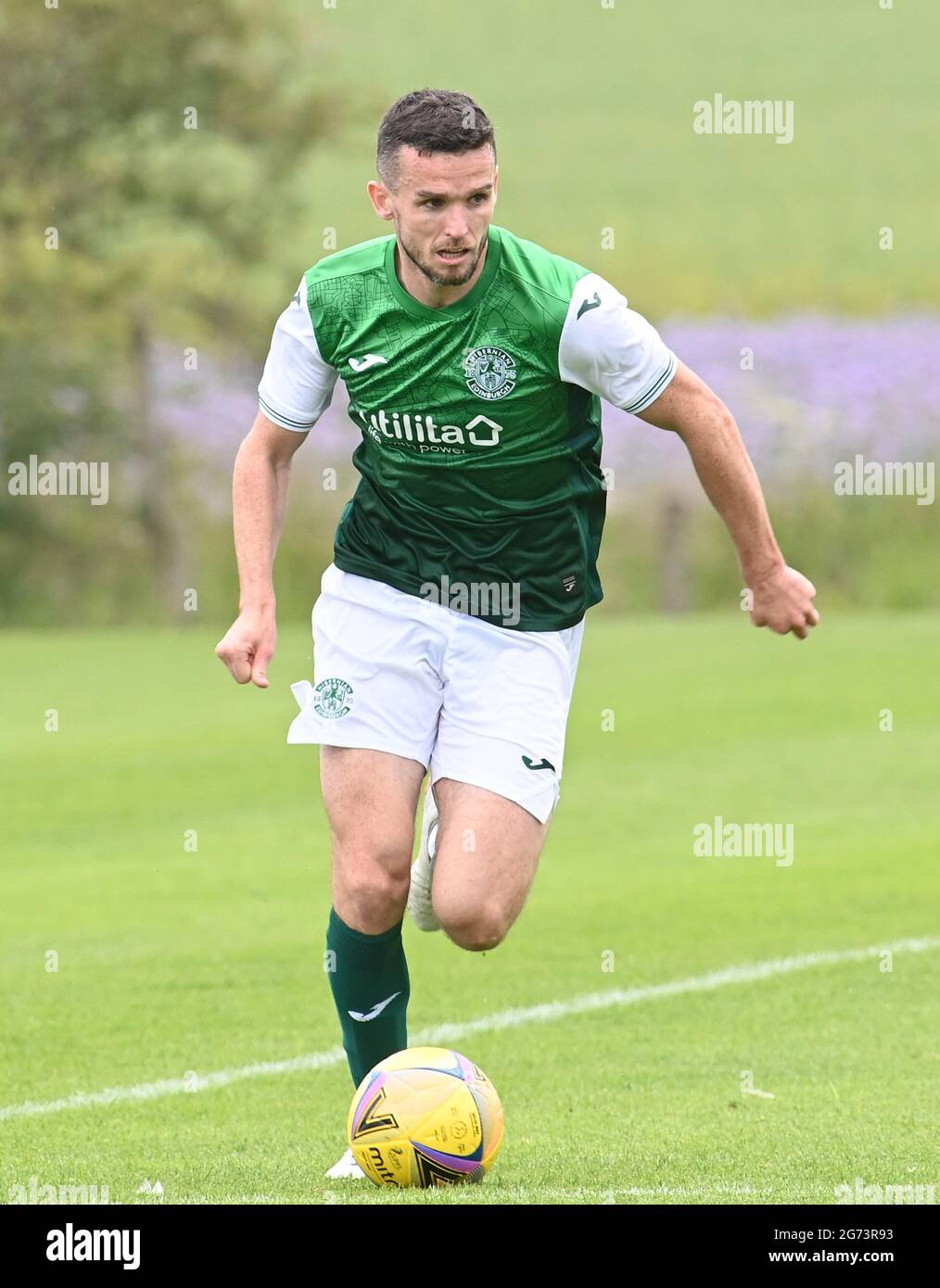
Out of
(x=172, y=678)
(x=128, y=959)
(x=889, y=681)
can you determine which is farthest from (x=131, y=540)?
(x=128, y=959)

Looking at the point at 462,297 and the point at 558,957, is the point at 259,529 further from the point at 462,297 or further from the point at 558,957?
the point at 558,957

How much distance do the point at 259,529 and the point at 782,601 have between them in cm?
154

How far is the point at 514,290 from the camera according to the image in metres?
6.09

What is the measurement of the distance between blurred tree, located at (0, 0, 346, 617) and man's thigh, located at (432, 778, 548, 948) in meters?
29.9

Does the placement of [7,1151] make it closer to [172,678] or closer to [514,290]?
[514,290]

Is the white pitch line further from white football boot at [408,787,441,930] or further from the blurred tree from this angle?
the blurred tree

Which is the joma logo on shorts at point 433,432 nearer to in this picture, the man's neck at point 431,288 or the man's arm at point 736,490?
the man's neck at point 431,288

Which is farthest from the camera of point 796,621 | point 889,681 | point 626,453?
point 626,453

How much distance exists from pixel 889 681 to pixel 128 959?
40.5 feet

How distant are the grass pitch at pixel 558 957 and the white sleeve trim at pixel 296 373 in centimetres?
220

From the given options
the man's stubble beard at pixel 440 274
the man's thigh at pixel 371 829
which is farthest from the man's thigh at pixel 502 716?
the man's stubble beard at pixel 440 274

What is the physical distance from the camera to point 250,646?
19.7ft

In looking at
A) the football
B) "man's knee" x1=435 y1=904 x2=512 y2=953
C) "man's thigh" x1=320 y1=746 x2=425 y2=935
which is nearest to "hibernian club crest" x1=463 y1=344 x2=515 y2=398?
"man's thigh" x1=320 y1=746 x2=425 y2=935

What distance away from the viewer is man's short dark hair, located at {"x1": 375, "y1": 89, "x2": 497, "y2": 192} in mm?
5781
